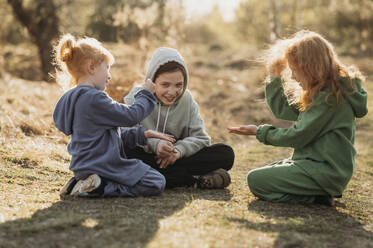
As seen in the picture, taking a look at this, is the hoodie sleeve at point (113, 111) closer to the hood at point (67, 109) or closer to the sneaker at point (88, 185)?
the hood at point (67, 109)

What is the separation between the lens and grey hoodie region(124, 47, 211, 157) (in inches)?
143

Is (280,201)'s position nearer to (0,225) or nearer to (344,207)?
(344,207)

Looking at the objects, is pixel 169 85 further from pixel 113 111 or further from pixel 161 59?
pixel 113 111

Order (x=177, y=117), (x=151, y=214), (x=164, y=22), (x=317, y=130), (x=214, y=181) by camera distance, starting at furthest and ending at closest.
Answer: (x=164, y=22)
(x=177, y=117)
(x=214, y=181)
(x=317, y=130)
(x=151, y=214)

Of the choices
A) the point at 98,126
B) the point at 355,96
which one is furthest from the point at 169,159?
the point at 355,96

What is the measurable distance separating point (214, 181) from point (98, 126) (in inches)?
43.2

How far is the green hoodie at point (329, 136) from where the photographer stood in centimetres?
303

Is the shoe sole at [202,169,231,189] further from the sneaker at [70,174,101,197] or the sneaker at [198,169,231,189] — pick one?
the sneaker at [70,174,101,197]

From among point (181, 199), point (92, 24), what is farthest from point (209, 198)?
point (92, 24)

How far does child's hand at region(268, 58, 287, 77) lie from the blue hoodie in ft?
3.66

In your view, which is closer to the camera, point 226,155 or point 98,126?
point 98,126

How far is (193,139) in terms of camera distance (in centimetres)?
365

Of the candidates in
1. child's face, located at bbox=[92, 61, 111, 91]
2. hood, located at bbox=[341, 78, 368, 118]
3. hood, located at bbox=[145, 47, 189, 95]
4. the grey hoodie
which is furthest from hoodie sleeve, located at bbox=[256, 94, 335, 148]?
child's face, located at bbox=[92, 61, 111, 91]

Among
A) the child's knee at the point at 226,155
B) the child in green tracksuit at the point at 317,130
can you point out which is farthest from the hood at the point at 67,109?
the child's knee at the point at 226,155
